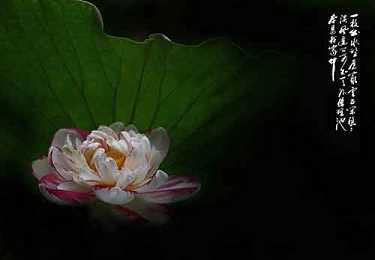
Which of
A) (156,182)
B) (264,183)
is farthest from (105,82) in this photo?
(264,183)

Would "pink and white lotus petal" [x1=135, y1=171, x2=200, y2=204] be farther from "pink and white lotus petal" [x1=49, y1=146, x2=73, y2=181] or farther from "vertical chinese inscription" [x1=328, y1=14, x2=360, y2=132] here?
"vertical chinese inscription" [x1=328, y1=14, x2=360, y2=132]

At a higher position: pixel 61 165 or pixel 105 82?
pixel 105 82

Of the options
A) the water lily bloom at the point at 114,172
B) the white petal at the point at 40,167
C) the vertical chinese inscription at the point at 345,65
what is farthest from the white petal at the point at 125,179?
the vertical chinese inscription at the point at 345,65

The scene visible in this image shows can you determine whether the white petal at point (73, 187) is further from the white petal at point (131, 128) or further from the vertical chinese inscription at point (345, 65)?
the vertical chinese inscription at point (345, 65)

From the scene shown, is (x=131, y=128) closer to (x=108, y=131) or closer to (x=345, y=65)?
(x=108, y=131)

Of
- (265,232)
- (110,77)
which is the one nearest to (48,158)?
(110,77)
